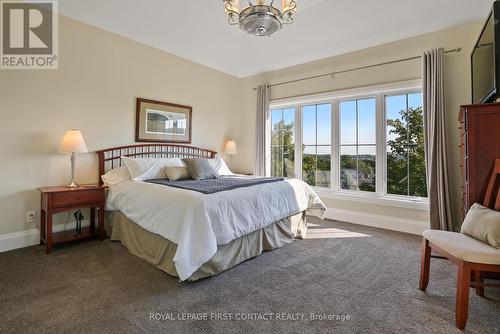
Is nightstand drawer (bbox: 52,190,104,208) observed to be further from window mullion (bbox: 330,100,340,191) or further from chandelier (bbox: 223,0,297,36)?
window mullion (bbox: 330,100,340,191)

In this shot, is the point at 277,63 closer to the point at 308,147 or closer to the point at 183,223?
the point at 308,147

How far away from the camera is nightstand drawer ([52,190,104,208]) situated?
268 cm

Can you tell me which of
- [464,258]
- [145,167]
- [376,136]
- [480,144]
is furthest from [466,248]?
[145,167]

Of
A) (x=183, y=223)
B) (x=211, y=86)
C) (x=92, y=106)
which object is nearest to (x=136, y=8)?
(x=92, y=106)

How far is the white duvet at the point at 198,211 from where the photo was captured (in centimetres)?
201

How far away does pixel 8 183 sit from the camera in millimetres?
2758

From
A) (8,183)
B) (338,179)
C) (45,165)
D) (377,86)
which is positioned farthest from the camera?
(338,179)

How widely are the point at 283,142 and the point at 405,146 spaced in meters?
2.10

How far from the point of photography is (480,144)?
6.90ft

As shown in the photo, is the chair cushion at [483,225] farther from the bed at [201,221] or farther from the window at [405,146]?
the window at [405,146]

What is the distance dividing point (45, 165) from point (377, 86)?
4.57m

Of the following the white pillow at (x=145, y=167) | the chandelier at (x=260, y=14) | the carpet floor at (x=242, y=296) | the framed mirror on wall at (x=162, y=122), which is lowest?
the carpet floor at (x=242, y=296)

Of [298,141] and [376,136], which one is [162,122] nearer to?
Answer: [298,141]

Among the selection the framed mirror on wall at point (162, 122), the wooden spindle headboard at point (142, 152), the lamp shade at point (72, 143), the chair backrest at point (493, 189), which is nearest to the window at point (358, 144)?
the chair backrest at point (493, 189)
